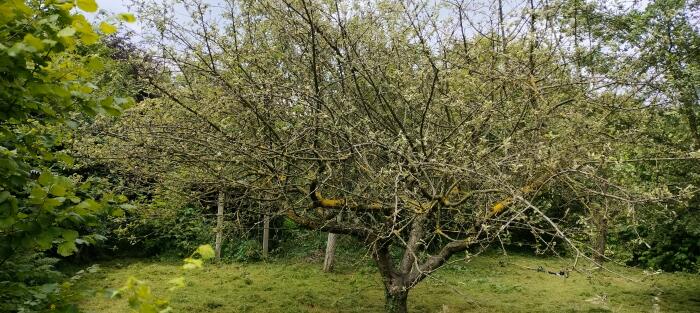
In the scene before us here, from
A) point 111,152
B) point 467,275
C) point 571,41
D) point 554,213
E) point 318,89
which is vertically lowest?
point 467,275

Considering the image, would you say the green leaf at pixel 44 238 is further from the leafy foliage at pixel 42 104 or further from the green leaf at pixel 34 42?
the green leaf at pixel 34 42

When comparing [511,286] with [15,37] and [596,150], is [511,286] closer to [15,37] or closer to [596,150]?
[596,150]

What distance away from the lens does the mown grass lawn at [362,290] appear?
907cm

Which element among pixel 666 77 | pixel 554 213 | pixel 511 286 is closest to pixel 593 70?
pixel 666 77

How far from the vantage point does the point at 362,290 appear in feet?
34.4

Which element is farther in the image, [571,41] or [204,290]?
[204,290]

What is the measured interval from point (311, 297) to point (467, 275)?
4930mm

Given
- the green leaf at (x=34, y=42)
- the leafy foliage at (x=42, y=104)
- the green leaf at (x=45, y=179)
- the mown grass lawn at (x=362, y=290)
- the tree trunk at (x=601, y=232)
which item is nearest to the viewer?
the green leaf at (x=34, y=42)

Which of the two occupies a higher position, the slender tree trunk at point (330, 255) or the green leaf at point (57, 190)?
the green leaf at point (57, 190)

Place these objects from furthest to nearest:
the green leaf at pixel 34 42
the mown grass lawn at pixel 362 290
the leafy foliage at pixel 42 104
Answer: the mown grass lawn at pixel 362 290 → the leafy foliage at pixel 42 104 → the green leaf at pixel 34 42

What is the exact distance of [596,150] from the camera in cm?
599

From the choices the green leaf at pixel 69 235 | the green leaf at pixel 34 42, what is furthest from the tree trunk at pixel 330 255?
the green leaf at pixel 34 42

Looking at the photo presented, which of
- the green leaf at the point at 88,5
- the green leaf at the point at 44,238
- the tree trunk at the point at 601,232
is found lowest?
the tree trunk at the point at 601,232

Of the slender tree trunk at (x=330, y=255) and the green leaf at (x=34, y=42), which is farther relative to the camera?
the slender tree trunk at (x=330, y=255)
